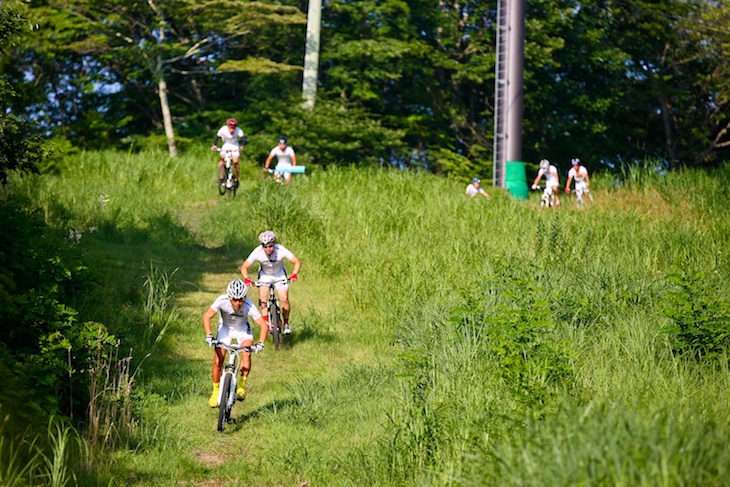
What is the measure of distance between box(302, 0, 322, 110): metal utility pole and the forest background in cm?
64

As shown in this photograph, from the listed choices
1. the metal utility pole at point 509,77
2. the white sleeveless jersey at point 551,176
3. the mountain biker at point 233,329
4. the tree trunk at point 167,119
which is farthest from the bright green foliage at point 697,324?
the tree trunk at point 167,119

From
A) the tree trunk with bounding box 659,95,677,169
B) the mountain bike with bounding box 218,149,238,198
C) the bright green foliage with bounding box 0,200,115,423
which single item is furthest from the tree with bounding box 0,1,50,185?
the tree trunk with bounding box 659,95,677,169

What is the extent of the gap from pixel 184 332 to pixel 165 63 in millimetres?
20601

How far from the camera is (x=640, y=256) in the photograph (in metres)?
17.3

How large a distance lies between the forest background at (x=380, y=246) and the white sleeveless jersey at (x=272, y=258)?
1214mm

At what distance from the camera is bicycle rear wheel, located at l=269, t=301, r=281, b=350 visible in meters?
14.2

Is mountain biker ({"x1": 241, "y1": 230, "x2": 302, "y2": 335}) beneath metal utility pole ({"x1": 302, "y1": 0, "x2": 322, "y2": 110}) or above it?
beneath

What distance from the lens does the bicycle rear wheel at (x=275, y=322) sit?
14.2 meters

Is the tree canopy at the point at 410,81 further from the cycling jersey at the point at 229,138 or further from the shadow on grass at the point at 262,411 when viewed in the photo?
the shadow on grass at the point at 262,411

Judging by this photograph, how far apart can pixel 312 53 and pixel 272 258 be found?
59.6 ft

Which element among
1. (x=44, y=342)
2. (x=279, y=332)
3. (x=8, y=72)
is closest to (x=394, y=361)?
(x=279, y=332)

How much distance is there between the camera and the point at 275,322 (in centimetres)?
1418

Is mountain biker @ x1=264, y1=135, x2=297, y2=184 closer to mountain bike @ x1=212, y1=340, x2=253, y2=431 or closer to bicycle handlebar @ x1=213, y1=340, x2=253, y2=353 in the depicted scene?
bicycle handlebar @ x1=213, y1=340, x2=253, y2=353

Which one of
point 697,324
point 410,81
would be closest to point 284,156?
point 697,324
